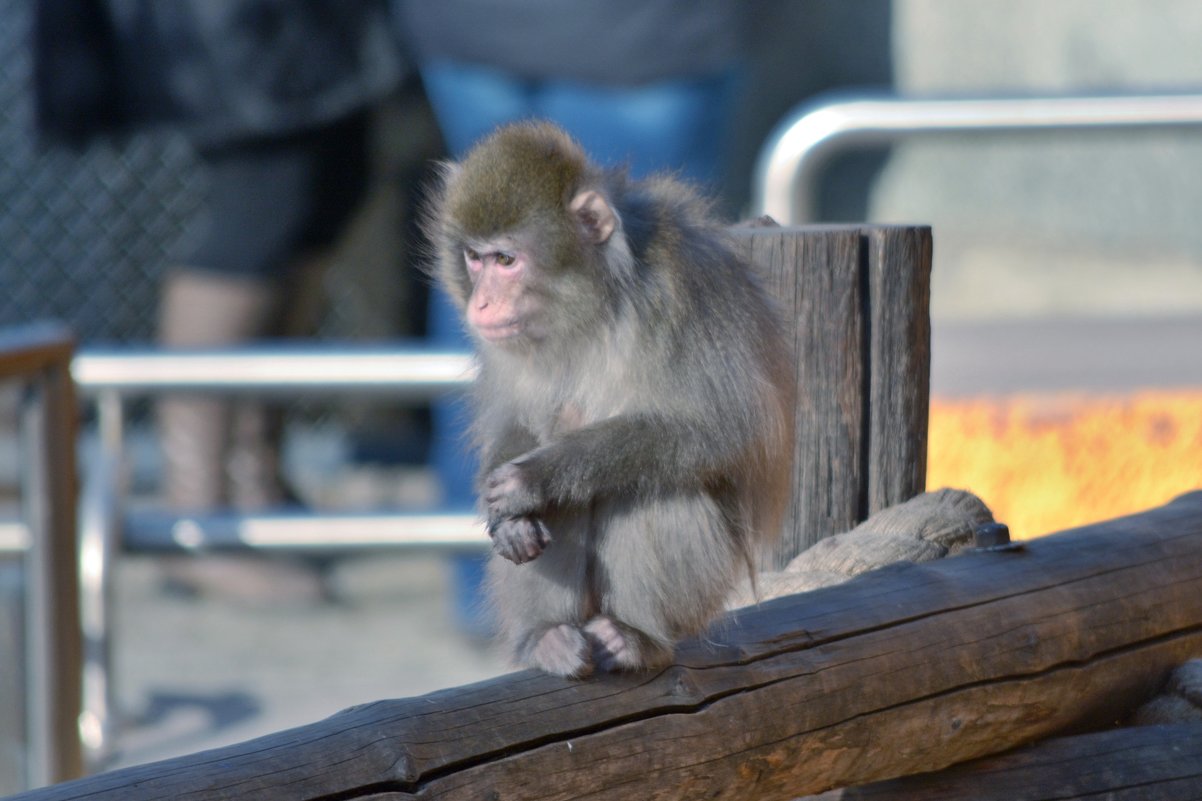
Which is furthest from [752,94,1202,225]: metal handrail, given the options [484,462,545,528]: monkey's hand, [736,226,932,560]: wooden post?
[484,462,545,528]: monkey's hand

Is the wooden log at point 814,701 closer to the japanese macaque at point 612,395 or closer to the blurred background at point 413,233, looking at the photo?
the japanese macaque at point 612,395

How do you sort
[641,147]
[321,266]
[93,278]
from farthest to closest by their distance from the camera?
[93,278], [321,266], [641,147]

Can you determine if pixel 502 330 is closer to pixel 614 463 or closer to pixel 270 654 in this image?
pixel 614 463

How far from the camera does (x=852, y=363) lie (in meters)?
2.38

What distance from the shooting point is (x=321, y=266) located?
520 centimetres

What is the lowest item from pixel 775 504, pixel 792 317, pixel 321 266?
pixel 775 504

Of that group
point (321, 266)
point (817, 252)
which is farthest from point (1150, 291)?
point (817, 252)

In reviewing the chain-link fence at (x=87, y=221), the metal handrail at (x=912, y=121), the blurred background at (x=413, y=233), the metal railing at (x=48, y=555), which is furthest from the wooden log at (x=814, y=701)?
the chain-link fence at (x=87, y=221)

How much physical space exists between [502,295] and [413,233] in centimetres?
388

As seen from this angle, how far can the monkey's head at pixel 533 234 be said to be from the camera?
6.35 feet

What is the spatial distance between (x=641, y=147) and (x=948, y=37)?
2402 millimetres

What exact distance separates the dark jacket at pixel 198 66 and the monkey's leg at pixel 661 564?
9.85ft

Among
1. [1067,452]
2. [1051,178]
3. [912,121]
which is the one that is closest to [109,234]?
[912,121]

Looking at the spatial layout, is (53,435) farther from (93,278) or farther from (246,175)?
(93,278)
